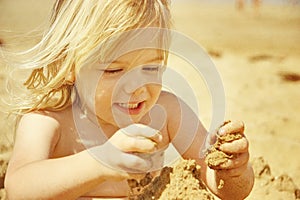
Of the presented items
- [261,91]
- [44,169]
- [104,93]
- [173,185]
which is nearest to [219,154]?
[173,185]

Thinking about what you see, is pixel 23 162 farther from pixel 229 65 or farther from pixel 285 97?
pixel 229 65

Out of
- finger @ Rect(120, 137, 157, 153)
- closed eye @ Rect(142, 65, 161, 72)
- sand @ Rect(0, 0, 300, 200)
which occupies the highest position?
closed eye @ Rect(142, 65, 161, 72)

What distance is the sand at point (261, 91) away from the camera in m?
2.75

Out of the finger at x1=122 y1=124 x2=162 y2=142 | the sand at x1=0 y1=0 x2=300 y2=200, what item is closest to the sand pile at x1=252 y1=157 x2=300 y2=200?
the sand at x1=0 y1=0 x2=300 y2=200

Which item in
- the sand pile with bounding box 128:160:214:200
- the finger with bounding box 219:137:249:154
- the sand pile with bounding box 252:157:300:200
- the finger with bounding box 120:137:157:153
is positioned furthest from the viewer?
the sand pile with bounding box 252:157:300:200

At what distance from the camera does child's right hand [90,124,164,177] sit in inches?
55.7

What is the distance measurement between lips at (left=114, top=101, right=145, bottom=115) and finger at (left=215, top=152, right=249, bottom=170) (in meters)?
0.35

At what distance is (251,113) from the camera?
4.43 meters

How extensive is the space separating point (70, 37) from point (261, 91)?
3719mm

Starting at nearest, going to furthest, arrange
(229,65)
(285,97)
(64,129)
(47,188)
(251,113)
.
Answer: (47,188) → (64,129) → (251,113) → (285,97) → (229,65)

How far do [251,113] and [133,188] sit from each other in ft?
9.87

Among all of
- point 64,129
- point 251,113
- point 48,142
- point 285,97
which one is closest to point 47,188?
point 48,142

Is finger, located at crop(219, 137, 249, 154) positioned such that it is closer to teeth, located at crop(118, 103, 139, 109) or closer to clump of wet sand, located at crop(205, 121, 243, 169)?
clump of wet sand, located at crop(205, 121, 243, 169)

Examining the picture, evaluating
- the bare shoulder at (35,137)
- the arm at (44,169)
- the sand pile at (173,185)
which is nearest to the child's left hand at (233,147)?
the sand pile at (173,185)
